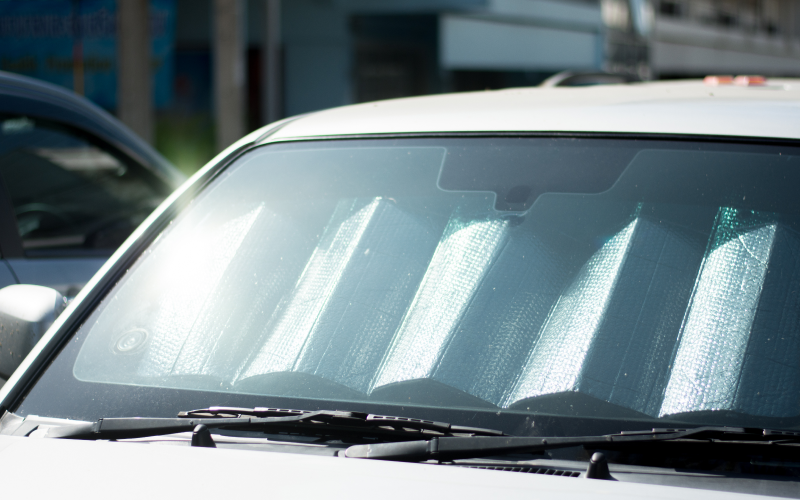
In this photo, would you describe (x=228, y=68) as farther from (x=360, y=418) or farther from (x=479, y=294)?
(x=360, y=418)

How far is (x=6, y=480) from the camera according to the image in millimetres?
1402

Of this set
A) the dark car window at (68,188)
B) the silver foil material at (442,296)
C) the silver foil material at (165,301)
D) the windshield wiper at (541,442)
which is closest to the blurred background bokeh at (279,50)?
the dark car window at (68,188)

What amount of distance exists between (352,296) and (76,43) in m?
14.8

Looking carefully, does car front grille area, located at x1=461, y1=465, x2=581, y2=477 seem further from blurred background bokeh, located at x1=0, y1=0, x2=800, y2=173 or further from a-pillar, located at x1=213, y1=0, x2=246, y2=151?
blurred background bokeh, located at x1=0, y1=0, x2=800, y2=173

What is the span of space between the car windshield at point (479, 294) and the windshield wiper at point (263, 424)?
0.19 ft

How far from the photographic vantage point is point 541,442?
1.46 meters

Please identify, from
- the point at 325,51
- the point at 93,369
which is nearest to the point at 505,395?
the point at 93,369

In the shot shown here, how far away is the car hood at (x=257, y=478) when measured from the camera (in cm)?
132

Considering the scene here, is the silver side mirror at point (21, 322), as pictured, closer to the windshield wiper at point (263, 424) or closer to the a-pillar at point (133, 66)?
the windshield wiper at point (263, 424)

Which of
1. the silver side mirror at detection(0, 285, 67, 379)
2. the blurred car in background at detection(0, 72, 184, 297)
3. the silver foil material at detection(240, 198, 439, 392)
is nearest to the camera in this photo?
the silver foil material at detection(240, 198, 439, 392)

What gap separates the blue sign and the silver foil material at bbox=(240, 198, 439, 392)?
1398 centimetres

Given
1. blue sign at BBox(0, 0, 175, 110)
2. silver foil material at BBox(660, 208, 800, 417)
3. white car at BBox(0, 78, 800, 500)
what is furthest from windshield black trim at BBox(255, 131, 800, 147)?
blue sign at BBox(0, 0, 175, 110)

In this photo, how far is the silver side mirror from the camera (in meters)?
1.89

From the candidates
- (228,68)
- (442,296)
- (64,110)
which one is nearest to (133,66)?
(228,68)
